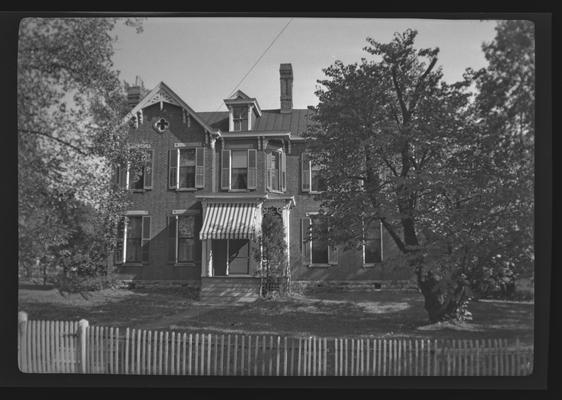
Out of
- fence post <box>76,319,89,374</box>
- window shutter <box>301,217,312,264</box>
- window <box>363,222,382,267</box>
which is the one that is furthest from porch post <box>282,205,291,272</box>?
fence post <box>76,319,89,374</box>

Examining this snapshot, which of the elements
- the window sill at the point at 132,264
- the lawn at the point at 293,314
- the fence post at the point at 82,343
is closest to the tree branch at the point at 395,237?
the lawn at the point at 293,314

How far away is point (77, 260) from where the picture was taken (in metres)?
6.26

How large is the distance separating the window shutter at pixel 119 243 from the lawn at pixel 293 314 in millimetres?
421

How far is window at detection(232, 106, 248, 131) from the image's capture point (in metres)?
6.37

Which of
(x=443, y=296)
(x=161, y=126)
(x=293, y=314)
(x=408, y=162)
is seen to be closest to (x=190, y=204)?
(x=161, y=126)

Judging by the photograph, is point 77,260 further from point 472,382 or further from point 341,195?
point 472,382

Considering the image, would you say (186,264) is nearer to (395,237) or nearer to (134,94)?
(134,94)

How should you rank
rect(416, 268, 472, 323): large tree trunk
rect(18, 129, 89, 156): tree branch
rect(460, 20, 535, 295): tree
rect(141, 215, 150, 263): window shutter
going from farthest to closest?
rect(141, 215, 150, 263): window shutter
rect(18, 129, 89, 156): tree branch
rect(416, 268, 472, 323): large tree trunk
rect(460, 20, 535, 295): tree

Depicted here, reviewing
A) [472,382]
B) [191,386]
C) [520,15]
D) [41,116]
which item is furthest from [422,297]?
[41,116]

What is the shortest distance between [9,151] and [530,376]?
731 cm

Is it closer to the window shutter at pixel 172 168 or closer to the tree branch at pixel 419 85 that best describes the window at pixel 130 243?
the window shutter at pixel 172 168

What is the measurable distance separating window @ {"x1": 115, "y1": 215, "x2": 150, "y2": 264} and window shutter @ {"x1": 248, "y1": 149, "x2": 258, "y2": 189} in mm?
1647

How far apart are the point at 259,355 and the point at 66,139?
3895mm

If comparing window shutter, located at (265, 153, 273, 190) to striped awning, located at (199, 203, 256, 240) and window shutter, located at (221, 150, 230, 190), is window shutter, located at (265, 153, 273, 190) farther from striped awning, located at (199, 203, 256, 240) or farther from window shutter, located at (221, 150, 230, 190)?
window shutter, located at (221, 150, 230, 190)
